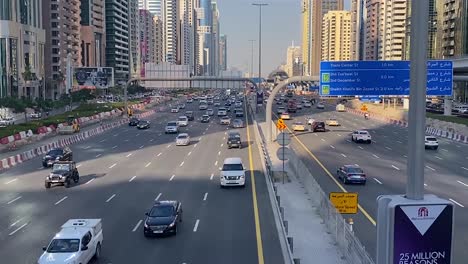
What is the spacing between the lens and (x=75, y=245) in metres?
18.1

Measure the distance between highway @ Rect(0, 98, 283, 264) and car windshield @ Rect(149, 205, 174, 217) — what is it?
87cm

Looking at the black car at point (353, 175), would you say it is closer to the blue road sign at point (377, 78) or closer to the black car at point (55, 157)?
the blue road sign at point (377, 78)

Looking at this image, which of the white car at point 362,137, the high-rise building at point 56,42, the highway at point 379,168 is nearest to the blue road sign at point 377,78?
the highway at point 379,168

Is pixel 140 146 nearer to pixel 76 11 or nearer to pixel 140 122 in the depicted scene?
pixel 140 122

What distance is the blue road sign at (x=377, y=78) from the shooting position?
102 ft

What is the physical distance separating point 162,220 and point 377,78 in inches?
610

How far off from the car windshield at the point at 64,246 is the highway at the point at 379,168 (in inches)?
369

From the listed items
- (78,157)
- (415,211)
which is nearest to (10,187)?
(78,157)

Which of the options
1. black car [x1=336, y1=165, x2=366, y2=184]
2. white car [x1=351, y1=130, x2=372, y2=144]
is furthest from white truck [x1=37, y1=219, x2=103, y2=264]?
white car [x1=351, y1=130, x2=372, y2=144]

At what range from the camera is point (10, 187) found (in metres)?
34.1

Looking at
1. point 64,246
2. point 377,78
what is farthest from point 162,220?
point 377,78

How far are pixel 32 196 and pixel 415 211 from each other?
2881cm

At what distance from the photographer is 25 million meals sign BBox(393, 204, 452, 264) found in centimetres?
523

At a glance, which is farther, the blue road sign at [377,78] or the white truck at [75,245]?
the blue road sign at [377,78]
